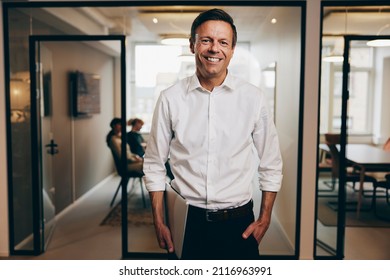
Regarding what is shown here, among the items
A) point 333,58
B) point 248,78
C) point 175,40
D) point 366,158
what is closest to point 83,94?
point 175,40

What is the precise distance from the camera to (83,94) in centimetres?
396

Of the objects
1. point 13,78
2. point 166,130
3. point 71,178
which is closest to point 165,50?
point 13,78

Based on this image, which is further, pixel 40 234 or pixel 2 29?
pixel 40 234

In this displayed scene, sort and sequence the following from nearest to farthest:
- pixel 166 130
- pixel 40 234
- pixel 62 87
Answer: pixel 166 130, pixel 40 234, pixel 62 87

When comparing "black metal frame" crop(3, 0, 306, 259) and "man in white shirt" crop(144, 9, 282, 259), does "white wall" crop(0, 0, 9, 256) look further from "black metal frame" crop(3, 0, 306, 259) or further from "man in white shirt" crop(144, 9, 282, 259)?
"man in white shirt" crop(144, 9, 282, 259)

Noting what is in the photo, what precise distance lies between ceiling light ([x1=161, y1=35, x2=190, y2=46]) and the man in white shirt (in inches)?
51.0

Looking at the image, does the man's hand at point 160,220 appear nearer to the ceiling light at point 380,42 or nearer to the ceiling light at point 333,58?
the ceiling light at point 333,58

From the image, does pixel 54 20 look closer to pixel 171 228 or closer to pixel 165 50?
pixel 165 50

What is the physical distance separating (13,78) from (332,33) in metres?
2.22

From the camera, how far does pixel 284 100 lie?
2.71 meters

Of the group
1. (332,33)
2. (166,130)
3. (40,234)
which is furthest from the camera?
(40,234)

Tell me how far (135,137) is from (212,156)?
1.45 meters

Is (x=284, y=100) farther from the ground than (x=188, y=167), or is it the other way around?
(x=284, y=100)

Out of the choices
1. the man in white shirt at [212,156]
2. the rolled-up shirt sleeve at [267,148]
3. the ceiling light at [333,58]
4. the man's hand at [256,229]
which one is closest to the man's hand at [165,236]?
the man in white shirt at [212,156]
